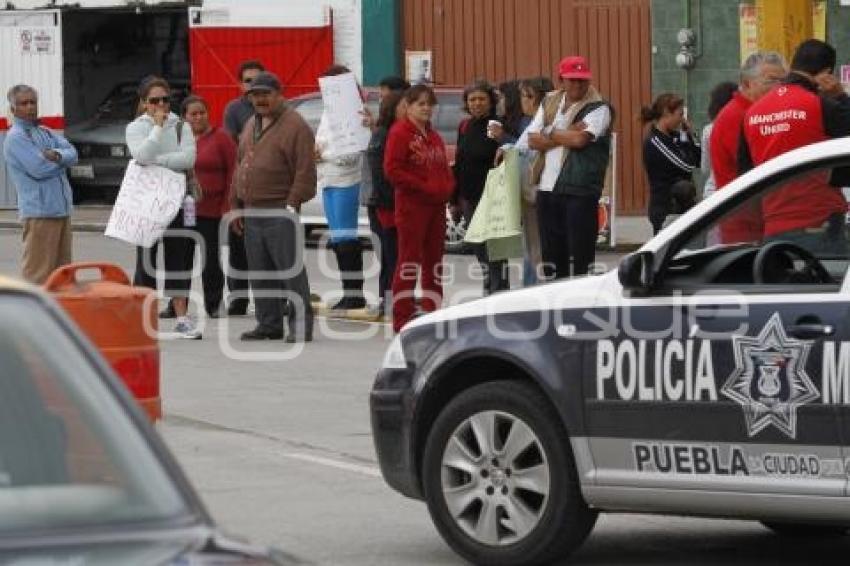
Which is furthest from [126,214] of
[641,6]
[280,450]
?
[641,6]

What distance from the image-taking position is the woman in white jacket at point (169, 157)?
1716cm

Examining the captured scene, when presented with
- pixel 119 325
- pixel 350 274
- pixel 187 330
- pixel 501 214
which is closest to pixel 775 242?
pixel 119 325

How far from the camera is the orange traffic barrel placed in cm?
977

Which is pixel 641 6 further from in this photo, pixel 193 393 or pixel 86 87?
pixel 193 393

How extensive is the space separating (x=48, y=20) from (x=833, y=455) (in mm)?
26138

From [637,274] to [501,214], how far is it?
8.60 m

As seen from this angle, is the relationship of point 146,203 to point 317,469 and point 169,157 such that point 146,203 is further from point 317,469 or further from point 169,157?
point 317,469

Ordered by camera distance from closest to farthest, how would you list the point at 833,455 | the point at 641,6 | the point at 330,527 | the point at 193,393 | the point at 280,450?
the point at 833,455, the point at 330,527, the point at 280,450, the point at 193,393, the point at 641,6

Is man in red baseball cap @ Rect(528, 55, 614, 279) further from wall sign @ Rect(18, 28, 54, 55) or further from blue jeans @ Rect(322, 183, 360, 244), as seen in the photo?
wall sign @ Rect(18, 28, 54, 55)

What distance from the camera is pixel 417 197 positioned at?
16.4 m

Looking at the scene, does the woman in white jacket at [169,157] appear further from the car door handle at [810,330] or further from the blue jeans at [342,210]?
the car door handle at [810,330]

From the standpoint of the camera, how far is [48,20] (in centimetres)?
3278

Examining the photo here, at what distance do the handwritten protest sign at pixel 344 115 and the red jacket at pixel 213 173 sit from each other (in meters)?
0.83

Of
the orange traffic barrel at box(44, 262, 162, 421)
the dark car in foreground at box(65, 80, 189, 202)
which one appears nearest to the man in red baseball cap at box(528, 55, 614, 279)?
the orange traffic barrel at box(44, 262, 162, 421)
